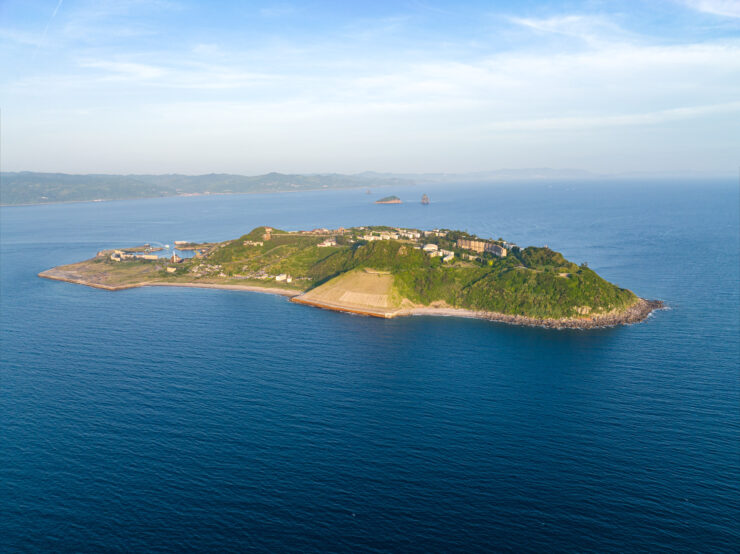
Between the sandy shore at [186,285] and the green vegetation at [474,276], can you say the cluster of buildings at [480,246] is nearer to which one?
the green vegetation at [474,276]

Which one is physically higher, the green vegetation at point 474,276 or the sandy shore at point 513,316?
the green vegetation at point 474,276

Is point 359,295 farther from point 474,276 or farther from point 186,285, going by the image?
point 186,285

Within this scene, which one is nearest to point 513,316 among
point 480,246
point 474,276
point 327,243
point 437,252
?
point 474,276

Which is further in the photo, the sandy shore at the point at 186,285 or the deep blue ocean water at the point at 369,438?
the sandy shore at the point at 186,285

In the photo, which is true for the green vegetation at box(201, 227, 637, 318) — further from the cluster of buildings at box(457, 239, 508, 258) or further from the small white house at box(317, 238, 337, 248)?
the small white house at box(317, 238, 337, 248)

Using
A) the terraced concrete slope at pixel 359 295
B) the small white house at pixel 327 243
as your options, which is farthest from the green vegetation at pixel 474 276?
the terraced concrete slope at pixel 359 295

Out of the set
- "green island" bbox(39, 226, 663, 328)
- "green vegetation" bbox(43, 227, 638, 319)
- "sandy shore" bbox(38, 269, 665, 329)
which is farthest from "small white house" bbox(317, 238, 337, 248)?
"sandy shore" bbox(38, 269, 665, 329)

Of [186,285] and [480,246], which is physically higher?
[480,246]
